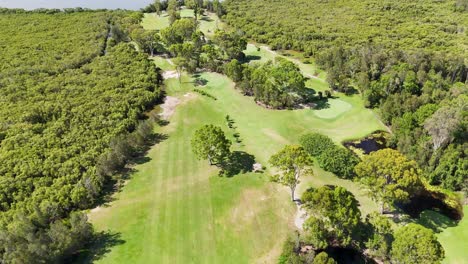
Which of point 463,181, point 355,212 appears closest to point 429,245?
point 355,212

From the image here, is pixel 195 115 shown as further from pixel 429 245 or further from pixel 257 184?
pixel 429 245

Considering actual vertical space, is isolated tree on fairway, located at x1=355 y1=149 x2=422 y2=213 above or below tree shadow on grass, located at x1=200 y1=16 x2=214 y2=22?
below

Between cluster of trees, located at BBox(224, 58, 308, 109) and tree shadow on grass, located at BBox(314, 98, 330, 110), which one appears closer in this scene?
cluster of trees, located at BBox(224, 58, 308, 109)

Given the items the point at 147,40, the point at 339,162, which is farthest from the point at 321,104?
the point at 147,40

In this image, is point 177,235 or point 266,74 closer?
point 177,235

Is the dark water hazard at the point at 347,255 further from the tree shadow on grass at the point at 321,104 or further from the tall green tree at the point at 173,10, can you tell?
the tall green tree at the point at 173,10

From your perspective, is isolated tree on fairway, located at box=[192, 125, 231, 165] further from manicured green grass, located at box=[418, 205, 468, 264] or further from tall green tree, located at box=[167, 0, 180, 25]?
tall green tree, located at box=[167, 0, 180, 25]

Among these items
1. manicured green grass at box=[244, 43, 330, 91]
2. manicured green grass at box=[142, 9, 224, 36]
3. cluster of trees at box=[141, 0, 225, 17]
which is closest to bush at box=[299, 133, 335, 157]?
manicured green grass at box=[244, 43, 330, 91]
